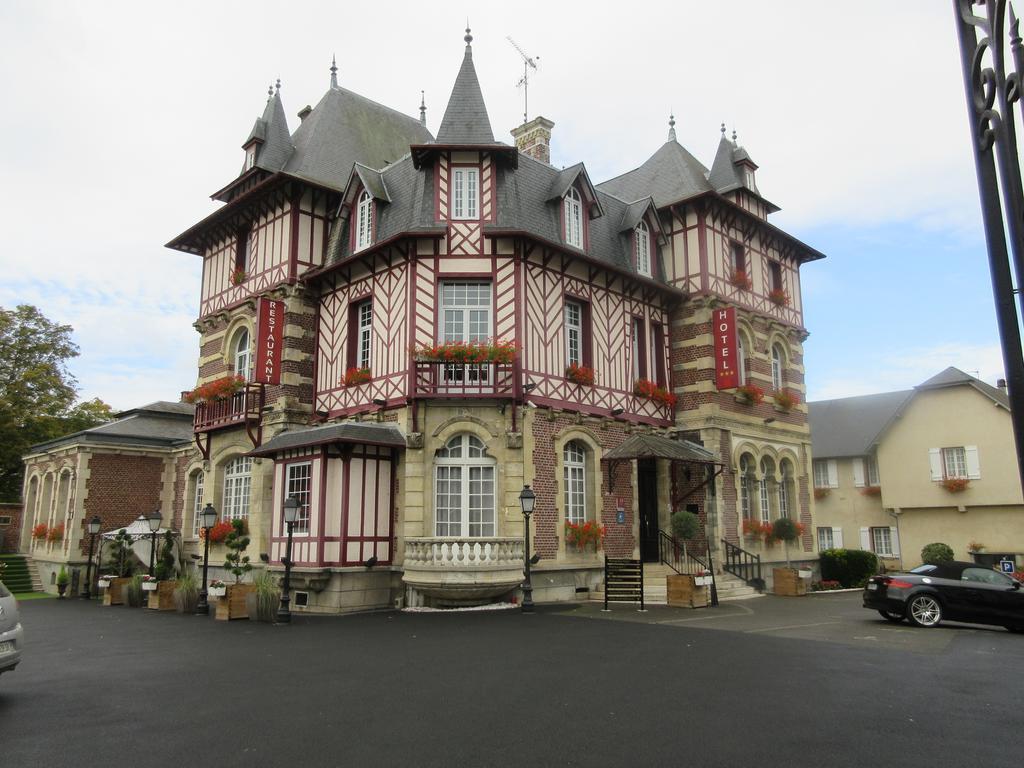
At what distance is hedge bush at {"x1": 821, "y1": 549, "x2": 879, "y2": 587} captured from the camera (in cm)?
2117

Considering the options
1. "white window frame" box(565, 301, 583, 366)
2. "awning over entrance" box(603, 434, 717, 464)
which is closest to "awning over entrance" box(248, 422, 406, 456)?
"white window frame" box(565, 301, 583, 366)

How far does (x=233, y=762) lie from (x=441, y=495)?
10.3m

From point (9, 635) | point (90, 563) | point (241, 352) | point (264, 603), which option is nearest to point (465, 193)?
point (241, 352)

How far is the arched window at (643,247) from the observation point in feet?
64.3

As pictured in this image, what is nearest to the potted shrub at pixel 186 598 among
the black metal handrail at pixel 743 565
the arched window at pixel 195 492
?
the arched window at pixel 195 492

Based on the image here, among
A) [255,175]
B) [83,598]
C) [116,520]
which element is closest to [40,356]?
[116,520]

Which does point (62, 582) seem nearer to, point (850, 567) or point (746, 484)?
point (746, 484)

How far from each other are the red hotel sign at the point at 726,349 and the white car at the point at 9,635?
15372mm

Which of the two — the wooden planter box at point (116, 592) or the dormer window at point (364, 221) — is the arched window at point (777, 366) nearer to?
the dormer window at point (364, 221)

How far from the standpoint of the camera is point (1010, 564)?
2409 centimetres

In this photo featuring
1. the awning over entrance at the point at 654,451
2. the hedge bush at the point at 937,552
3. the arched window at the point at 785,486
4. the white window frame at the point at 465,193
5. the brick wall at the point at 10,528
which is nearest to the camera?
the awning over entrance at the point at 654,451

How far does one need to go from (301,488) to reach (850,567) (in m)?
15.0

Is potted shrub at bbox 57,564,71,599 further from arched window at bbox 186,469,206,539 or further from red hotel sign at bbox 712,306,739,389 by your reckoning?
red hotel sign at bbox 712,306,739,389

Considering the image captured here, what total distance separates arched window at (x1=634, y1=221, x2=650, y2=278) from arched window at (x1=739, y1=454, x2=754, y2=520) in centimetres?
556
